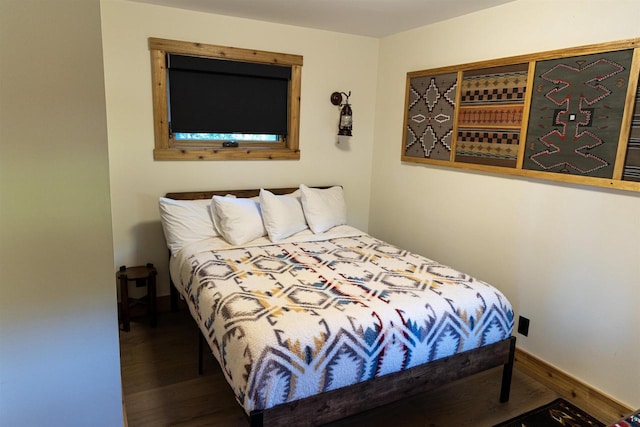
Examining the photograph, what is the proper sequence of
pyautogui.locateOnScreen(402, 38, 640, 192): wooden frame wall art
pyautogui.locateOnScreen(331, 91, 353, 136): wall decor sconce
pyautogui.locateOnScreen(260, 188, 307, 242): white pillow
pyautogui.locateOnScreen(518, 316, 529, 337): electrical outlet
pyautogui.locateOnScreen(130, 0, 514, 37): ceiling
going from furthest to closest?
pyautogui.locateOnScreen(331, 91, 353, 136): wall decor sconce, pyautogui.locateOnScreen(260, 188, 307, 242): white pillow, pyautogui.locateOnScreen(130, 0, 514, 37): ceiling, pyautogui.locateOnScreen(518, 316, 529, 337): electrical outlet, pyautogui.locateOnScreen(402, 38, 640, 192): wooden frame wall art

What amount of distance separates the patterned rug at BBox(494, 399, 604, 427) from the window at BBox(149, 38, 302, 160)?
2.57 meters

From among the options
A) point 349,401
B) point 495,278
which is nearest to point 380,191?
point 495,278

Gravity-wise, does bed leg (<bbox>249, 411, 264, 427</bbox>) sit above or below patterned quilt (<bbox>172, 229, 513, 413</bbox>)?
below

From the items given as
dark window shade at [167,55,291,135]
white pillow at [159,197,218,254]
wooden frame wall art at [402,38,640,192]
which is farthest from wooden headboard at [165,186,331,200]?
wooden frame wall art at [402,38,640,192]

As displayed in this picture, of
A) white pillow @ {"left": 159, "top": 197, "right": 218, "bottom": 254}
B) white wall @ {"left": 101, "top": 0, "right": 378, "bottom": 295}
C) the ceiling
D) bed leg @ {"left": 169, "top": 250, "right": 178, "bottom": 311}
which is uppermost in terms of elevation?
the ceiling

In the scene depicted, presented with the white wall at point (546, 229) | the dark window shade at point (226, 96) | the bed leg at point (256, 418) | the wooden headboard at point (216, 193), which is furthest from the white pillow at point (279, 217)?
the bed leg at point (256, 418)

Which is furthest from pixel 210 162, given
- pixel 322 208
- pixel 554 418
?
pixel 554 418

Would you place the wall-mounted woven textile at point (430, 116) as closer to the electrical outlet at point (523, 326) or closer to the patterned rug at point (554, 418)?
the electrical outlet at point (523, 326)

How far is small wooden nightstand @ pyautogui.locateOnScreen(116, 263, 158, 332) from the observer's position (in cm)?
309

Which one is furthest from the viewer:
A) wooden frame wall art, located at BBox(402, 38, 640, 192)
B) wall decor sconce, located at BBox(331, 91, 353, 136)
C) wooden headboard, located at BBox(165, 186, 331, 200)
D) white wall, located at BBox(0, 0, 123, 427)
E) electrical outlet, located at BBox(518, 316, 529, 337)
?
wall decor sconce, located at BBox(331, 91, 353, 136)

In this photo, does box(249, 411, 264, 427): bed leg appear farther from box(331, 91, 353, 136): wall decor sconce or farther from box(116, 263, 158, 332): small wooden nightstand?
box(331, 91, 353, 136): wall decor sconce

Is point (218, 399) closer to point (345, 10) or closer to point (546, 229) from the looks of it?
point (546, 229)

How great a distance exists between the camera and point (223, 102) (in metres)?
3.47

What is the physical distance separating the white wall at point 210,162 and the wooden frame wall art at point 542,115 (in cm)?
74
